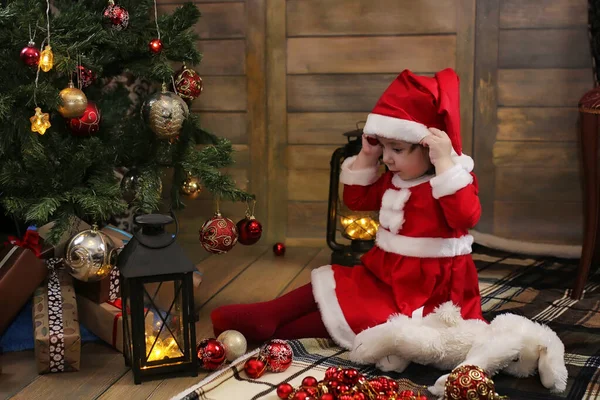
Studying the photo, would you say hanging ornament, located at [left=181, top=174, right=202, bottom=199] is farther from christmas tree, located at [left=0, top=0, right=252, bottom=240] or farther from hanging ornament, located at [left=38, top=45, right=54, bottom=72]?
→ hanging ornament, located at [left=38, top=45, right=54, bottom=72]

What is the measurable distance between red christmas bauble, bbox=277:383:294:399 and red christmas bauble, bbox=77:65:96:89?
92 cm

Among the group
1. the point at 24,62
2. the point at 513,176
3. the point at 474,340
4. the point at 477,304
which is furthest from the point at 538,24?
the point at 24,62

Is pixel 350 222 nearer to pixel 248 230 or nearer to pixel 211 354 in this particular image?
pixel 248 230

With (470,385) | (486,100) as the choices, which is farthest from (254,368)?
(486,100)

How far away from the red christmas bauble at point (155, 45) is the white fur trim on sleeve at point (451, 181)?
2.53 ft

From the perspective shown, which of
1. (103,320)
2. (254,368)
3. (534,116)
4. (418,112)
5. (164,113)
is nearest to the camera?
(254,368)

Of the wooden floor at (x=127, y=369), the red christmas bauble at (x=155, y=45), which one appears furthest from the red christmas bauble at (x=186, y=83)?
the wooden floor at (x=127, y=369)

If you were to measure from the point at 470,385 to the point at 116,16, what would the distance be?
1191mm

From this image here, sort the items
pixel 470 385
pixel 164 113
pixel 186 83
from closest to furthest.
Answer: pixel 470 385 → pixel 164 113 → pixel 186 83

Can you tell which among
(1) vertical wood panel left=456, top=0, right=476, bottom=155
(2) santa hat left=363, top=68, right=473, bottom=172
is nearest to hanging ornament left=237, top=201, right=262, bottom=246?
(2) santa hat left=363, top=68, right=473, bottom=172

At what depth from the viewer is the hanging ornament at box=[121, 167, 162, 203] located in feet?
6.28

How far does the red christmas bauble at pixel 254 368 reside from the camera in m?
1.52

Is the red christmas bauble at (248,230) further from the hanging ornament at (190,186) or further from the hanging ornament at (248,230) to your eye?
the hanging ornament at (190,186)

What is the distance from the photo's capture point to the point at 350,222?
7.63 feet
